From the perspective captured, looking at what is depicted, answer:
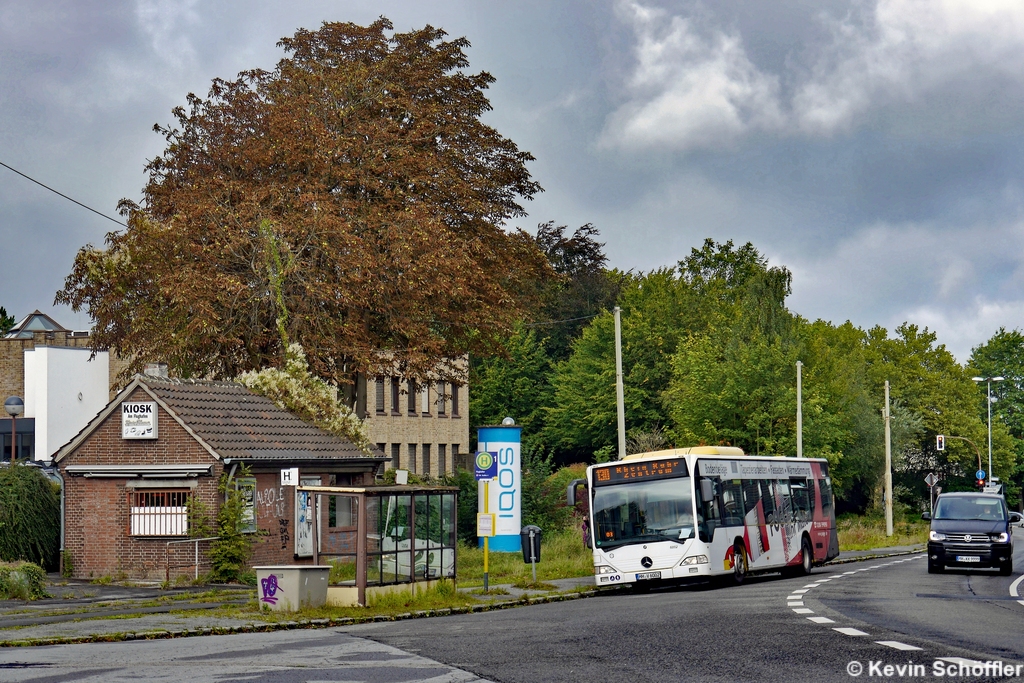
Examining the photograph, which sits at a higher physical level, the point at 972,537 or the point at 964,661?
the point at 972,537

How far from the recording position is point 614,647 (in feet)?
49.7

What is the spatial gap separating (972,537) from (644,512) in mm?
8619

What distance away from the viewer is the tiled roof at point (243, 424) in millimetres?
31609

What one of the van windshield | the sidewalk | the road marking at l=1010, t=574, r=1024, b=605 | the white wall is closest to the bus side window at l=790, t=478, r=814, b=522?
the van windshield

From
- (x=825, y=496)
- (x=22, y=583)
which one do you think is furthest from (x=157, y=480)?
(x=825, y=496)

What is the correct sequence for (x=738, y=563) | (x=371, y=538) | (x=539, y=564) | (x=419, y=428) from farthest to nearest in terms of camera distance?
(x=419, y=428) → (x=539, y=564) → (x=738, y=563) → (x=371, y=538)

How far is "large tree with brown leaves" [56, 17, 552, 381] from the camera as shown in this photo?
134 feet

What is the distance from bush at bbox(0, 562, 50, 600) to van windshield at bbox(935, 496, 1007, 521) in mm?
19934

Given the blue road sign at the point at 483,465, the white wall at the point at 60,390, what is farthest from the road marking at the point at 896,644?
the white wall at the point at 60,390

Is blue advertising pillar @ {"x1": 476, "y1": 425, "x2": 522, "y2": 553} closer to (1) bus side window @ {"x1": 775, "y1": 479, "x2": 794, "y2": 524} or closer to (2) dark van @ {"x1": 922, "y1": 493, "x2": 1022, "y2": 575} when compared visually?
Answer: (1) bus side window @ {"x1": 775, "y1": 479, "x2": 794, "y2": 524}

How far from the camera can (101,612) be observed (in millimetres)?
22609

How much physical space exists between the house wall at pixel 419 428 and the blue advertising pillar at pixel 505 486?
31.2 meters

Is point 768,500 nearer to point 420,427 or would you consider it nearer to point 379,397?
point 379,397

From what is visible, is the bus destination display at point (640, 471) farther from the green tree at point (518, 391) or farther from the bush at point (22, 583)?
the green tree at point (518, 391)
